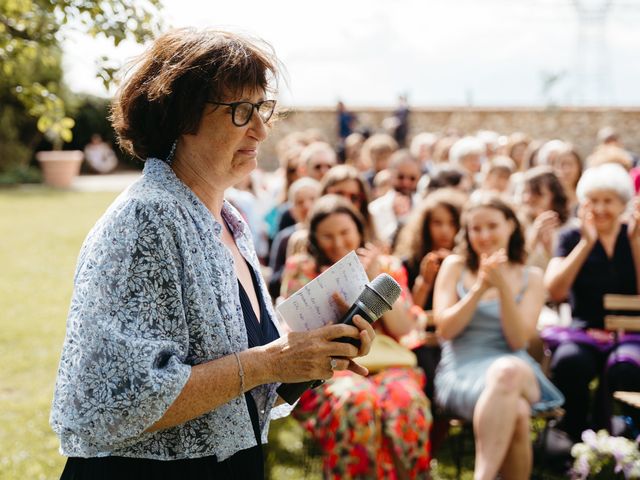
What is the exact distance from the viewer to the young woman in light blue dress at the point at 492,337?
3895 millimetres

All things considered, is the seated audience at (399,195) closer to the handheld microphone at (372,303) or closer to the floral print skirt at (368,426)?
the floral print skirt at (368,426)

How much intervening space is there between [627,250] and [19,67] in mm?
3794

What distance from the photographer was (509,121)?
22.9 m

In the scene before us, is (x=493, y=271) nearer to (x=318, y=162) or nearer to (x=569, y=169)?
(x=318, y=162)

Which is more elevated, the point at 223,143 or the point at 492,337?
the point at 223,143

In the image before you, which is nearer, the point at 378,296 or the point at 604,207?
the point at 378,296

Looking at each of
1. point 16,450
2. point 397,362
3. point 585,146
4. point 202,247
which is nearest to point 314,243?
point 397,362

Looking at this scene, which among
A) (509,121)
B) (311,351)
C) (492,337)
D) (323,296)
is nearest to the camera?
(311,351)

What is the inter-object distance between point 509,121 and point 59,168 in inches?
552

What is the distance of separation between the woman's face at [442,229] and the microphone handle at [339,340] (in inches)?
127

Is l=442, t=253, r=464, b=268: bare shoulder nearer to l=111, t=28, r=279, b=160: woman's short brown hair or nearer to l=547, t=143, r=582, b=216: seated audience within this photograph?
l=111, t=28, r=279, b=160: woman's short brown hair

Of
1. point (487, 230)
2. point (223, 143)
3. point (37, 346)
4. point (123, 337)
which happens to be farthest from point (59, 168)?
point (123, 337)

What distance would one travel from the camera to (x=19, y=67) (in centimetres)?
379

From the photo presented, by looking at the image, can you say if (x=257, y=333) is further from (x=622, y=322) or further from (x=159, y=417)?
(x=622, y=322)
